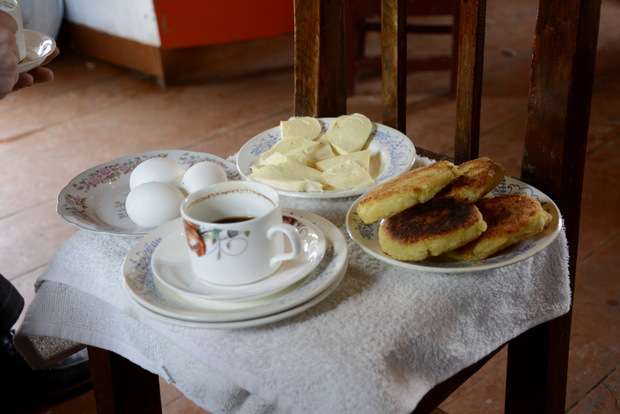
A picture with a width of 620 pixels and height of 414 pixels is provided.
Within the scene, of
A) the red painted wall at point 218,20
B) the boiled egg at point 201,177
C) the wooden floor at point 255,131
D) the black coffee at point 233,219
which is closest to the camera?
the black coffee at point 233,219

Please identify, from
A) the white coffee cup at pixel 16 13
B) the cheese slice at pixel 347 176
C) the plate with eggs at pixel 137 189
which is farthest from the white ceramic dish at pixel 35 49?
the cheese slice at pixel 347 176

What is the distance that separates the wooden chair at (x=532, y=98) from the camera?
71 cm

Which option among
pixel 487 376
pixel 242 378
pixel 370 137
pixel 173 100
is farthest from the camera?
pixel 173 100

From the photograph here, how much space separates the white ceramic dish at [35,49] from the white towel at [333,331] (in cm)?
22

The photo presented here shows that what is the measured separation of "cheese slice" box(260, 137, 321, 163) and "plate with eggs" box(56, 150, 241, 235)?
5 centimetres

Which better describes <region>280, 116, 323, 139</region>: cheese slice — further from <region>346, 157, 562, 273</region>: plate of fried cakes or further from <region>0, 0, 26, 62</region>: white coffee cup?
<region>0, 0, 26, 62</region>: white coffee cup

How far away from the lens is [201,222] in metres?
0.59

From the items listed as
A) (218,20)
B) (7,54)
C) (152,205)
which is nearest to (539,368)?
(152,205)

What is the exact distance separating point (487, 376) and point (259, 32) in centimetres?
200

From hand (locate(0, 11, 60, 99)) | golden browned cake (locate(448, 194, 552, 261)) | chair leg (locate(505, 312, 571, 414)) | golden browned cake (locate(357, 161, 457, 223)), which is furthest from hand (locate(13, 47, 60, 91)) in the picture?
chair leg (locate(505, 312, 571, 414))

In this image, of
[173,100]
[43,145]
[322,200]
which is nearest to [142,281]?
[322,200]

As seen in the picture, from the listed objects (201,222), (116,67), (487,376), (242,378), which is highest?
(201,222)

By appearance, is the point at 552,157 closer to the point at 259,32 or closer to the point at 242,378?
the point at 242,378

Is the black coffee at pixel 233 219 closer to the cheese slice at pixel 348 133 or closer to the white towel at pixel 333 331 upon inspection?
the white towel at pixel 333 331
